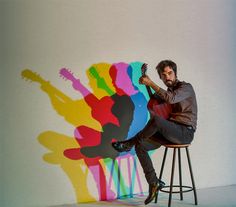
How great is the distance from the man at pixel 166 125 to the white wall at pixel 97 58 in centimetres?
39

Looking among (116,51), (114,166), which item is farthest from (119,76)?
(114,166)

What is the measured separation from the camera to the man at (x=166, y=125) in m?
3.12

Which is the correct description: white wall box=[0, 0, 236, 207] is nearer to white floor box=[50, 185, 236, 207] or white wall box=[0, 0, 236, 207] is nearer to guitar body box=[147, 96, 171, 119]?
white floor box=[50, 185, 236, 207]

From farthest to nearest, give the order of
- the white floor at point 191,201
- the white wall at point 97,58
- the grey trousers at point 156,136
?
the white floor at point 191,201, the white wall at point 97,58, the grey trousers at point 156,136

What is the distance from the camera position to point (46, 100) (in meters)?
3.33

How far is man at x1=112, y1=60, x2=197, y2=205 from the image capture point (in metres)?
3.12

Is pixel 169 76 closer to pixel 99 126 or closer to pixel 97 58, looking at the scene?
pixel 97 58

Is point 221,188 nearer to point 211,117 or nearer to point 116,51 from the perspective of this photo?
point 211,117

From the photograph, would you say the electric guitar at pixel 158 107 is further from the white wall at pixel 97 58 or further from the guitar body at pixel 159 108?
the white wall at pixel 97 58

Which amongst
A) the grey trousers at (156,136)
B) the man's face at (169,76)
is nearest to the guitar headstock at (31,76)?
the grey trousers at (156,136)

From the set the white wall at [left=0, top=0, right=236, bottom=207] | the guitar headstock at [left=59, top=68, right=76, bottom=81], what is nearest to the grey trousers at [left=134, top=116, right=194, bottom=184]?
the white wall at [left=0, top=0, right=236, bottom=207]

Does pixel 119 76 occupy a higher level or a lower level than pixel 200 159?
higher

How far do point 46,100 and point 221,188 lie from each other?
198 cm

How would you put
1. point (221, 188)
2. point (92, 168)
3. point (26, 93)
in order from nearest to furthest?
point (26, 93) → point (92, 168) → point (221, 188)
